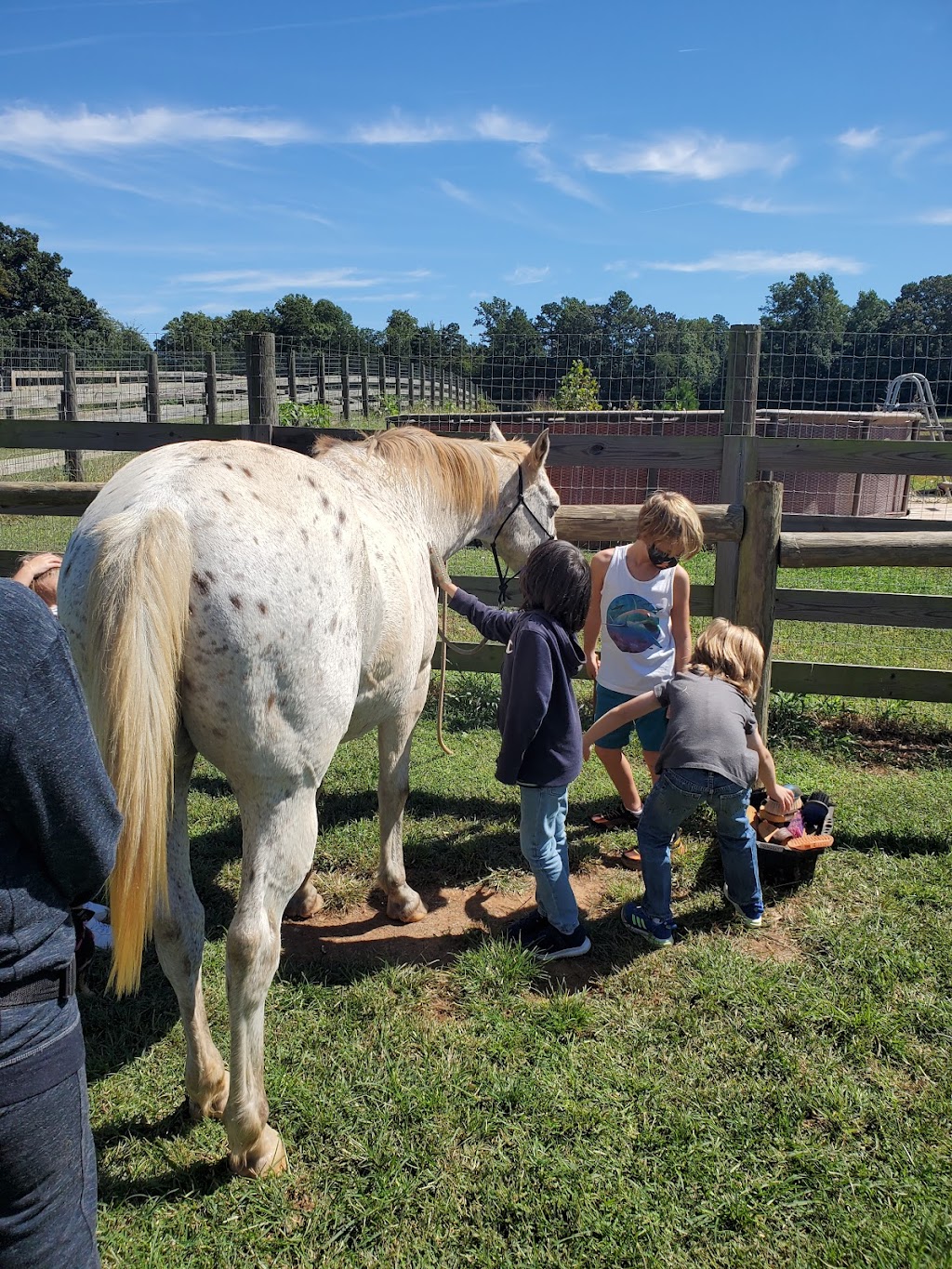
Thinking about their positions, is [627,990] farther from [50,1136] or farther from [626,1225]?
[50,1136]

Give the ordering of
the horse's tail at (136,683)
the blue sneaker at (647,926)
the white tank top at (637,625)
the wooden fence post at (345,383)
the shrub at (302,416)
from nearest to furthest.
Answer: the horse's tail at (136,683) → the blue sneaker at (647,926) → the white tank top at (637,625) → the shrub at (302,416) → the wooden fence post at (345,383)

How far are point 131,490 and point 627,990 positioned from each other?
2.55m

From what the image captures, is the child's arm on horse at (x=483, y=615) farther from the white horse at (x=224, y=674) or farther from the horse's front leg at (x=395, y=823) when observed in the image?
the white horse at (x=224, y=674)

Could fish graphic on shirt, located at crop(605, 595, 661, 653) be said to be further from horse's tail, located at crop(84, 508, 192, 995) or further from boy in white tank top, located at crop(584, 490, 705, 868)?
horse's tail, located at crop(84, 508, 192, 995)

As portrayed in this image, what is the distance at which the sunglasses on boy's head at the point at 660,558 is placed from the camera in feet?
12.9

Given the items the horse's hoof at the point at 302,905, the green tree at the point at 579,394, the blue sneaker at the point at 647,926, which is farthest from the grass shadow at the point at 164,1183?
the green tree at the point at 579,394

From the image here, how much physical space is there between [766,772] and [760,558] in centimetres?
144

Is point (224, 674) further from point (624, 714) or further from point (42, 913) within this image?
point (624, 714)

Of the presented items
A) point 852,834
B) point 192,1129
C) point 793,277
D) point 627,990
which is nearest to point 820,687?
point 852,834

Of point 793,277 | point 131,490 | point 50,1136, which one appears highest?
point 793,277

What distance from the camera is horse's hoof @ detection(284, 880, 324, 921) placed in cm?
382

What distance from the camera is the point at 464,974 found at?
11.0 feet

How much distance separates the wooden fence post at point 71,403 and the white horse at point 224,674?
10740 millimetres

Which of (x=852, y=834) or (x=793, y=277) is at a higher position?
(x=793, y=277)
